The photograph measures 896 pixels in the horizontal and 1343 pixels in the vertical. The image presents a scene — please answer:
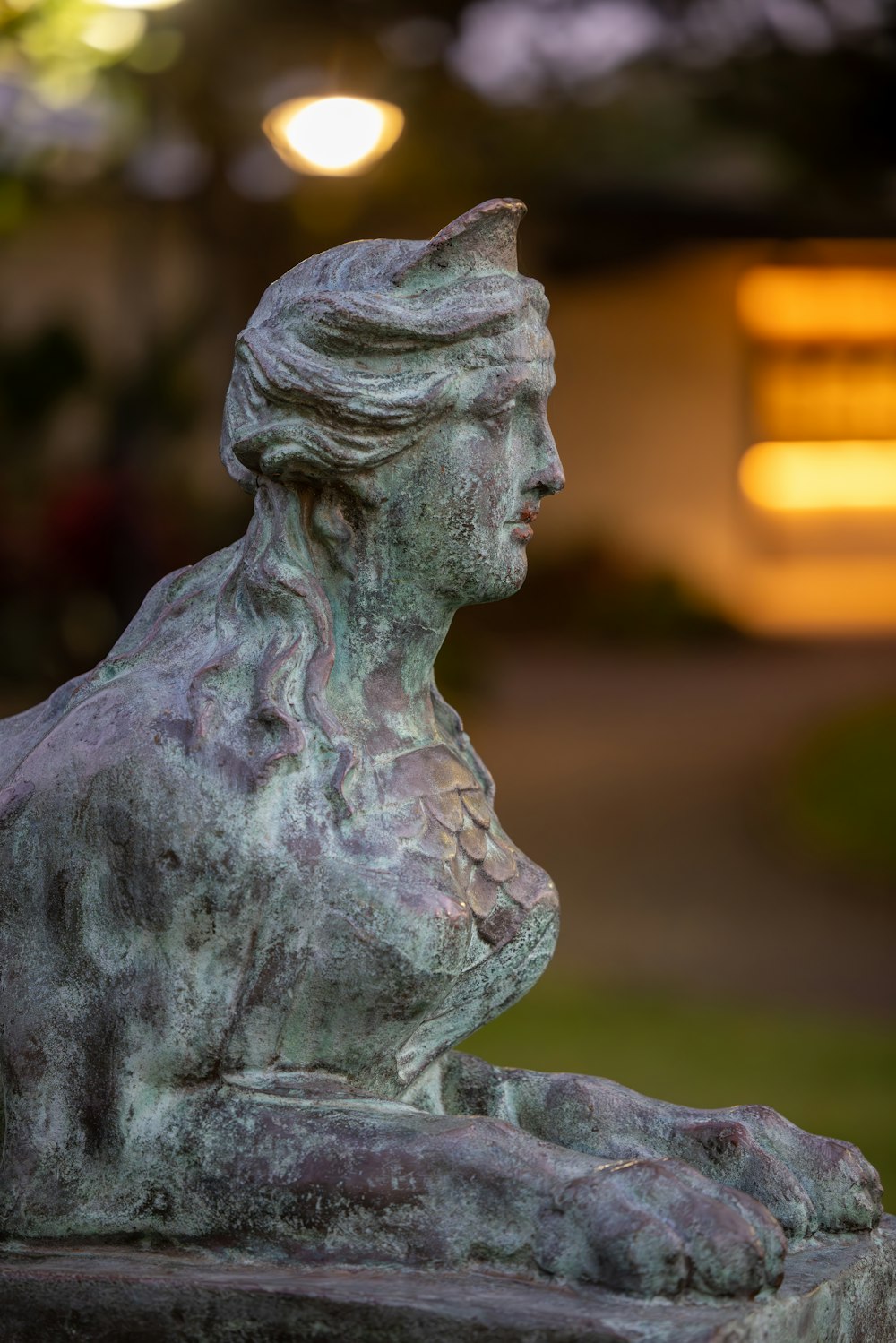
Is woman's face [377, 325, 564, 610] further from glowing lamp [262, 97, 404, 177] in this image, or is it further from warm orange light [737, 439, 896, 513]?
warm orange light [737, 439, 896, 513]

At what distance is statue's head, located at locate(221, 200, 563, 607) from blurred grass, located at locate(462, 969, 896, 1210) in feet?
11.4

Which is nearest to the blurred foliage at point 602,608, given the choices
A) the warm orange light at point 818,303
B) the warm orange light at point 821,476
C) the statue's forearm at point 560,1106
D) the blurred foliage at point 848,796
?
the warm orange light at point 821,476

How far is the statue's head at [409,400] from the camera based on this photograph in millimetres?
2305

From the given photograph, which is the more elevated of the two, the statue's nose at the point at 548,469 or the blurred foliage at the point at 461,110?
the blurred foliage at the point at 461,110

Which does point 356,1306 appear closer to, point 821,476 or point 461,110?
point 461,110

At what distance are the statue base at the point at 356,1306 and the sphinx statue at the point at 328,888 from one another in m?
0.03

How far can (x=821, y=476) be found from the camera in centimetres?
1964

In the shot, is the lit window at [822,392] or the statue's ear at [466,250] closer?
the statue's ear at [466,250]

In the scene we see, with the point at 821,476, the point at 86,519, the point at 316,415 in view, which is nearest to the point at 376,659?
the point at 316,415

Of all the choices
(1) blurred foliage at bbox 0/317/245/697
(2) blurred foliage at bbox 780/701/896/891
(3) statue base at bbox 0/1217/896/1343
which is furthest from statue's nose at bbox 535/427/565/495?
(1) blurred foliage at bbox 0/317/245/697

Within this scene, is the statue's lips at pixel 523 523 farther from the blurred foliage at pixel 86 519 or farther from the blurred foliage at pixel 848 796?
the blurred foliage at pixel 86 519

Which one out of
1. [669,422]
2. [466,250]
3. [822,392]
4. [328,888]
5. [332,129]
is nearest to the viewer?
[328,888]

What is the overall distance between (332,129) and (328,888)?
22.1ft

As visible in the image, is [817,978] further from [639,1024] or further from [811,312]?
[811,312]
